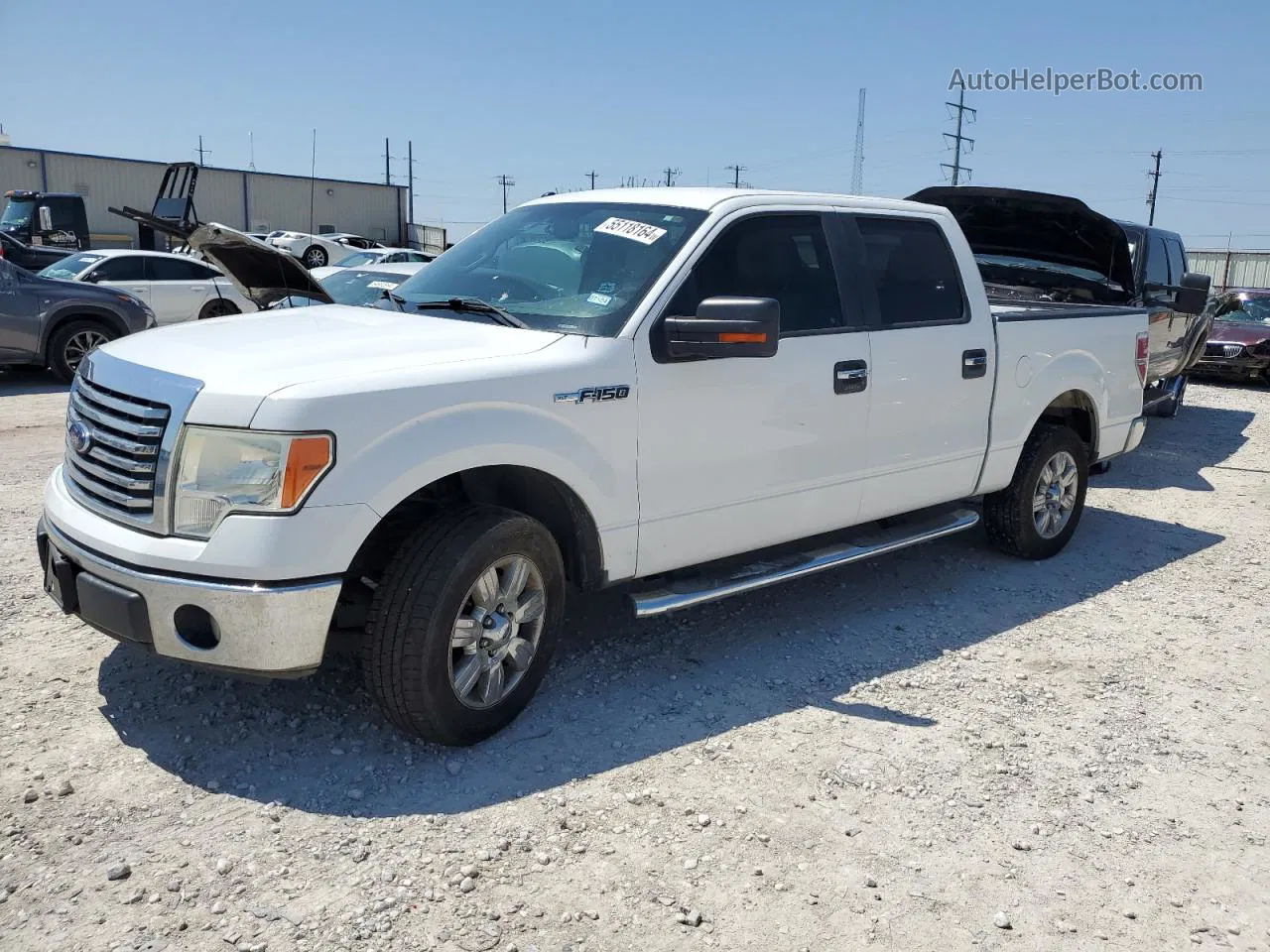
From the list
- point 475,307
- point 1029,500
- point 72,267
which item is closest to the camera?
point 475,307

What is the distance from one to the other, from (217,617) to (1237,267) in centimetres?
3963

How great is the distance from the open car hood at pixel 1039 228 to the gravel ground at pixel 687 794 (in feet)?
12.9

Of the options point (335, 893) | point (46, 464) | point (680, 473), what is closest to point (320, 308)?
point (680, 473)

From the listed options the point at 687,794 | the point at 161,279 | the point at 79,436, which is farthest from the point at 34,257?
the point at 687,794

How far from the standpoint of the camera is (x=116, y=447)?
3395 mm

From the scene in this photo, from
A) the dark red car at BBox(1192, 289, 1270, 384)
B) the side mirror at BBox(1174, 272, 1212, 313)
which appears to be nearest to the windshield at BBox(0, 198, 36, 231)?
the dark red car at BBox(1192, 289, 1270, 384)

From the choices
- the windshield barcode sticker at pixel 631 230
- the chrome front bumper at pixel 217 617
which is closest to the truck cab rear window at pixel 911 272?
the windshield barcode sticker at pixel 631 230

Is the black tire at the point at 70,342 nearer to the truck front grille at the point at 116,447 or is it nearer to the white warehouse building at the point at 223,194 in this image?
the truck front grille at the point at 116,447

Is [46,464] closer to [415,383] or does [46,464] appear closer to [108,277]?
[415,383]

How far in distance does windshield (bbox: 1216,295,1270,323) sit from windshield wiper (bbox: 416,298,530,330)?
16.2 meters

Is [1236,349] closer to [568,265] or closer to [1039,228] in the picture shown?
[1039,228]

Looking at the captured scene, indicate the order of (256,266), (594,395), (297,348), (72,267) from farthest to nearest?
(72,267) → (256,266) → (594,395) → (297,348)

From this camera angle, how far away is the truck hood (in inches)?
126

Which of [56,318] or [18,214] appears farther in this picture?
[18,214]
